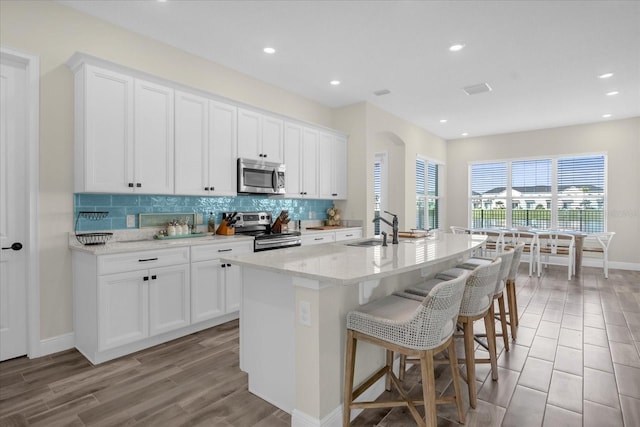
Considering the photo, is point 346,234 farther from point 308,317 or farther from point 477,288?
point 308,317

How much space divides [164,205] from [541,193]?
7.53 metres

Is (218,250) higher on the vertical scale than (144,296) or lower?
higher

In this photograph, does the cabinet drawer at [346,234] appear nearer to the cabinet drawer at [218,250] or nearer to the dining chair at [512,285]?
the cabinet drawer at [218,250]

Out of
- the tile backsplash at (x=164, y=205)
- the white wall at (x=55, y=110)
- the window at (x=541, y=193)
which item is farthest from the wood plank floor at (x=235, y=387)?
the window at (x=541, y=193)

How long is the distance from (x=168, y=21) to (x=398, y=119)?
433 centimetres

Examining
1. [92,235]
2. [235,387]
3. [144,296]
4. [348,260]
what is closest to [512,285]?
[348,260]

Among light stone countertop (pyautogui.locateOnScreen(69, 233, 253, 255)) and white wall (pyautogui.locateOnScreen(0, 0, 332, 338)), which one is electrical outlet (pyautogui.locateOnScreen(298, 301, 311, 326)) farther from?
white wall (pyautogui.locateOnScreen(0, 0, 332, 338))

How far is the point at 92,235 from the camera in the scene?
2.87m

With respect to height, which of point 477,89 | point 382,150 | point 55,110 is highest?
point 477,89

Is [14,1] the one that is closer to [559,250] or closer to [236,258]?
[236,258]

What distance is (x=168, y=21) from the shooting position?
124 inches

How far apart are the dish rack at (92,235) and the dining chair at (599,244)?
7238 millimetres

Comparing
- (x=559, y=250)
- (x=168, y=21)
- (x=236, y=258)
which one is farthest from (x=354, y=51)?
(x=559, y=250)

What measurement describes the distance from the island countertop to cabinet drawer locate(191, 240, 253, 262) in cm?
114
